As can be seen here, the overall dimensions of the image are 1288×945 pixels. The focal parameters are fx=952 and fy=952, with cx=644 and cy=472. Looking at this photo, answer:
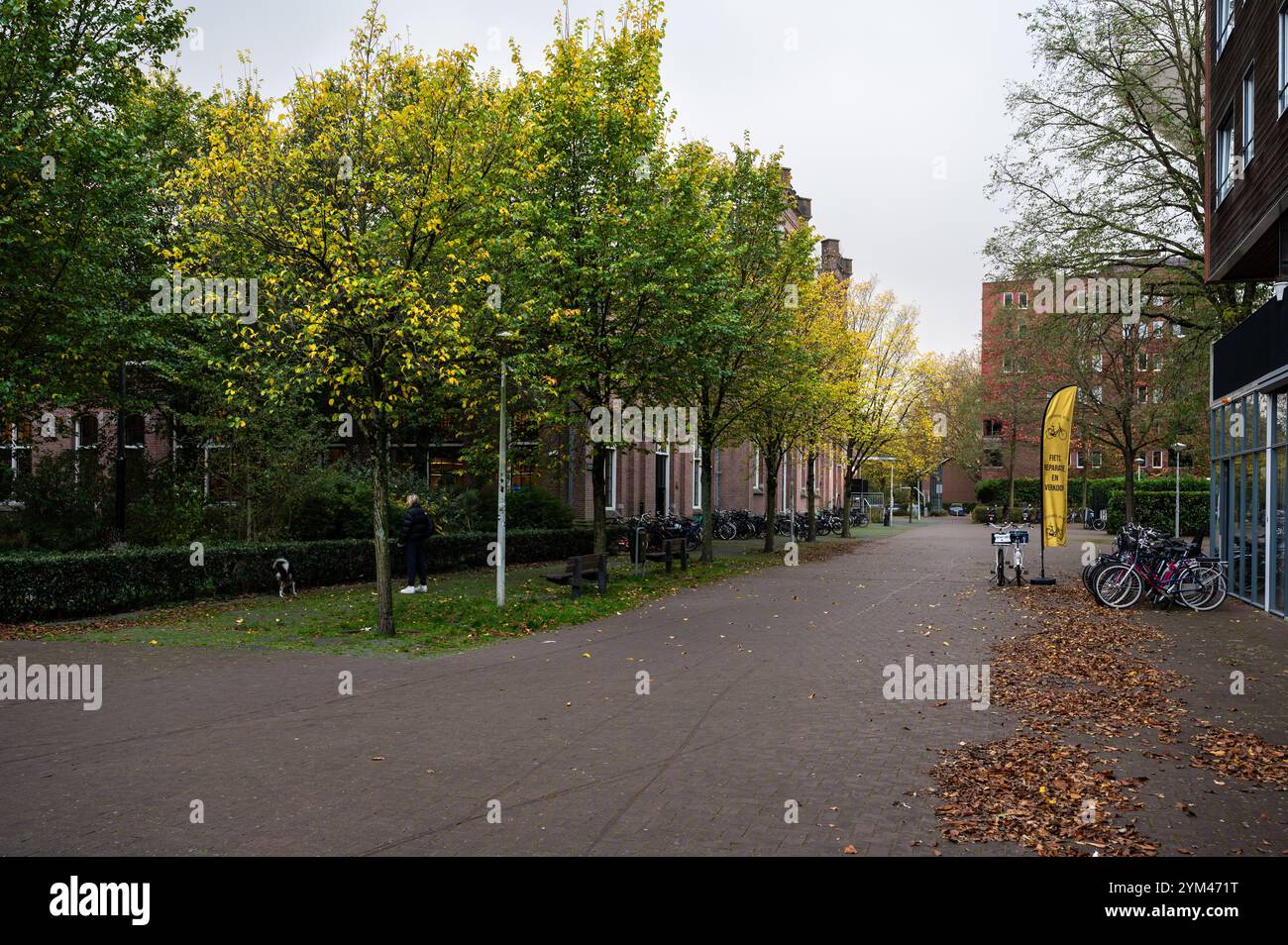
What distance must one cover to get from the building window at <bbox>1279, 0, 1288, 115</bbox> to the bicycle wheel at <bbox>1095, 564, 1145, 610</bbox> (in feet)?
24.3

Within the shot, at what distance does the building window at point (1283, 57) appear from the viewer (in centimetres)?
1447

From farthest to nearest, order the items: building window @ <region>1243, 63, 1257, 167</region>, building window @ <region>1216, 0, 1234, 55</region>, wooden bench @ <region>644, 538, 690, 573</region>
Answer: wooden bench @ <region>644, 538, 690, 573</region>
building window @ <region>1216, 0, 1234, 55</region>
building window @ <region>1243, 63, 1257, 167</region>

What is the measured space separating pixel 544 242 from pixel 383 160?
4548mm

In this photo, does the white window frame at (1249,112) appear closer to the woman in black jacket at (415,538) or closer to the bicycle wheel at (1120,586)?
the bicycle wheel at (1120,586)

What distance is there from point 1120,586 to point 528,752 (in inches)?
477

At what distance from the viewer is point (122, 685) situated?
361 inches

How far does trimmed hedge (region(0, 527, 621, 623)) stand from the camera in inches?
523

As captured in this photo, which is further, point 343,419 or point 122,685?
point 343,419

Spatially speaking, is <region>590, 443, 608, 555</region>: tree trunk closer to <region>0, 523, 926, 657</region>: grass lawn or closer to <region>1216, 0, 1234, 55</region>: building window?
<region>0, 523, 926, 657</region>: grass lawn

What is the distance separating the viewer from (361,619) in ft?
44.4

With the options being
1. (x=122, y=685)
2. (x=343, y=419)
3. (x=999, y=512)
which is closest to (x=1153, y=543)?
(x=122, y=685)

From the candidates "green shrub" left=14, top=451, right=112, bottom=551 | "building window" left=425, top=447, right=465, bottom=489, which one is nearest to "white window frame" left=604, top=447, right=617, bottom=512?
"building window" left=425, top=447, right=465, bottom=489

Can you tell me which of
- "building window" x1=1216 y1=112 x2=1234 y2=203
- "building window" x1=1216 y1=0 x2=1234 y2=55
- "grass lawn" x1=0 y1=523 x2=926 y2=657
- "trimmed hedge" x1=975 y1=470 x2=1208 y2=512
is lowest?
"grass lawn" x1=0 y1=523 x2=926 y2=657
